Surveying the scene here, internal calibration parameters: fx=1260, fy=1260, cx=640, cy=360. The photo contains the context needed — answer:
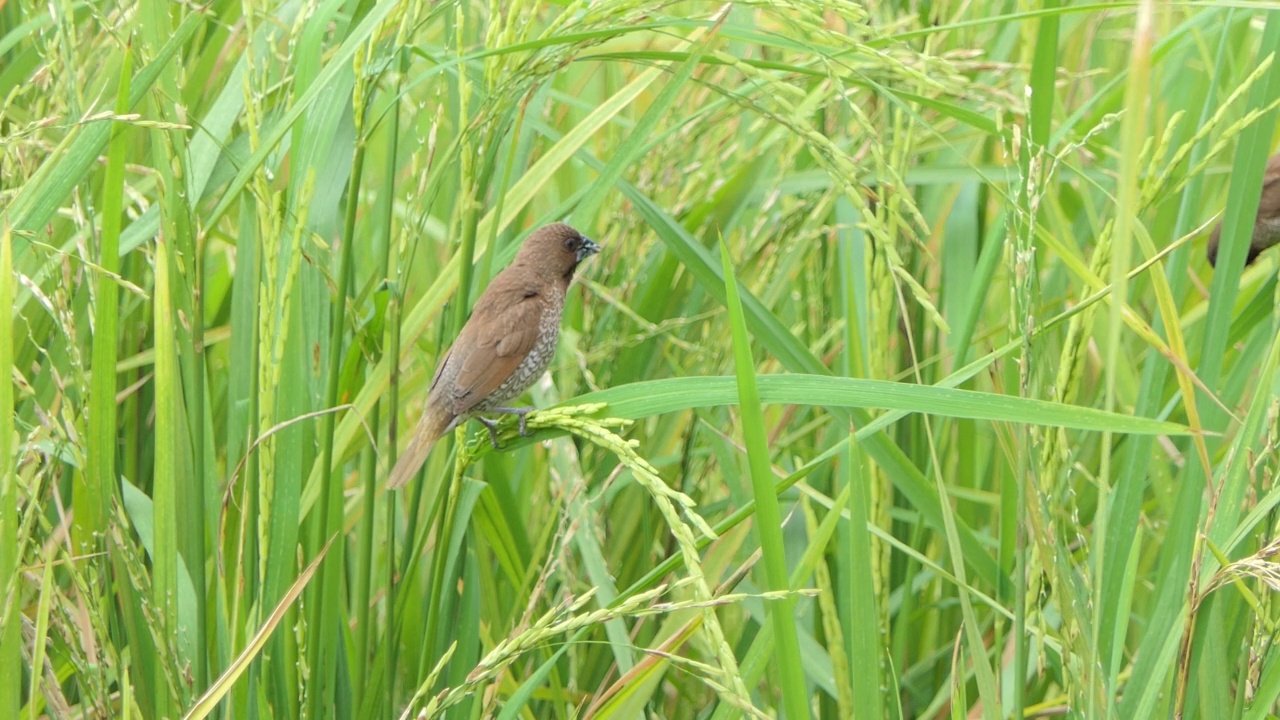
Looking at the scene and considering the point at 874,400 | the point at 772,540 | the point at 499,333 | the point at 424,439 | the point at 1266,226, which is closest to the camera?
the point at 772,540

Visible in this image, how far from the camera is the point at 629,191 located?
1.95m

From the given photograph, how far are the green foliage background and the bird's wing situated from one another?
0.43ft

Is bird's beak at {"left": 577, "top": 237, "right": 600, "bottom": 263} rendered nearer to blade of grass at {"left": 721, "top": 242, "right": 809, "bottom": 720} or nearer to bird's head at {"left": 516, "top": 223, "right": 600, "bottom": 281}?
bird's head at {"left": 516, "top": 223, "right": 600, "bottom": 281}

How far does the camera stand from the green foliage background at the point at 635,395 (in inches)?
55.6

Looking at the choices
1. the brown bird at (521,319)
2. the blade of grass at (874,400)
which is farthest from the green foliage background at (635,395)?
the brown bird at (521,319)

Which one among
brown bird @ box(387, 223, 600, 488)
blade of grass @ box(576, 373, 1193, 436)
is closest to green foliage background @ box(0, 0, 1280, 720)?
blade of grass @ box(576, 373, 1193, 436)

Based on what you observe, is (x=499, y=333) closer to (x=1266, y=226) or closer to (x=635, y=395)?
(x=635, y=395)

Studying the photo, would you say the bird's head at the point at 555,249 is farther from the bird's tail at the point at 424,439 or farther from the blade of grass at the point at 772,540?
the blade of grass at the point at 772,540

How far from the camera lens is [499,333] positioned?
268cm

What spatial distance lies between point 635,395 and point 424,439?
0.71 m

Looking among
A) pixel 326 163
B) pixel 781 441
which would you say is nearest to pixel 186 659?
pixel 326 163

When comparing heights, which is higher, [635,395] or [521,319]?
[635,395]

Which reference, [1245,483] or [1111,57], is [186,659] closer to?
[1245,483]

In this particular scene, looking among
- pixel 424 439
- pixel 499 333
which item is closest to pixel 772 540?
pixel 424 439
